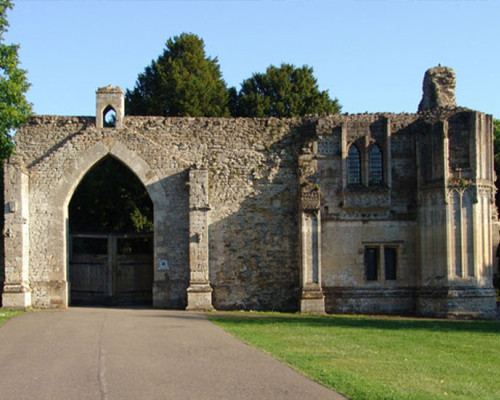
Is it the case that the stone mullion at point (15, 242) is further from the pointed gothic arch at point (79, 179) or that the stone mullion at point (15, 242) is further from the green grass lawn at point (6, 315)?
the pointed gothic arch at point (79, 179)

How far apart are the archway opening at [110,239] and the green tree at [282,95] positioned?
335 inches

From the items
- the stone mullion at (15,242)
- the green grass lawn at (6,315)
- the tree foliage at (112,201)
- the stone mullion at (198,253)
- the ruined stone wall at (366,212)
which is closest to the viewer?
the green grass lawn at (6,315)

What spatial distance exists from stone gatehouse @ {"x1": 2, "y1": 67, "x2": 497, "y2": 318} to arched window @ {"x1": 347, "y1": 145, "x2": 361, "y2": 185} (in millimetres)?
36

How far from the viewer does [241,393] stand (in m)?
8.88

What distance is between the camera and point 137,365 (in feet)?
35.8

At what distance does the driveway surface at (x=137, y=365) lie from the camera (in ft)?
29.4

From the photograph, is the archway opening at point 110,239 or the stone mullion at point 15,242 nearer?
the stone mullion at point 15,242

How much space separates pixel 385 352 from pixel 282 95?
26639 millimetres

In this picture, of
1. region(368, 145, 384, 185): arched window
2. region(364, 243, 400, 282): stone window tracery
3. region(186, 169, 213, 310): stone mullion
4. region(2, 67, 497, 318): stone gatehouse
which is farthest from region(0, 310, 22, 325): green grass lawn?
region(368, 145, 384, 185): arched window

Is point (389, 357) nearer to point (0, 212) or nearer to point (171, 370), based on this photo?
point (171, 370)

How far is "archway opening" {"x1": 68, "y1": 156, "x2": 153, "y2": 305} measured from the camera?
2458 centimetres

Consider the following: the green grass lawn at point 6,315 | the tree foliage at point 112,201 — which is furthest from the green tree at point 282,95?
the green grass lawn at point 6,315

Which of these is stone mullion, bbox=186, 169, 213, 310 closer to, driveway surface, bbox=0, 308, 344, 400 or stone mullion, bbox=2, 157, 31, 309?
driveway surface, bbox=0, 308, 344, 400

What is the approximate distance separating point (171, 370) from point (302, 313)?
11.7m
